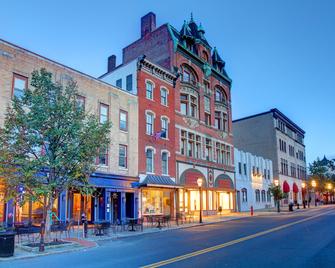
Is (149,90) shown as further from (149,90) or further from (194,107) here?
(194,107)

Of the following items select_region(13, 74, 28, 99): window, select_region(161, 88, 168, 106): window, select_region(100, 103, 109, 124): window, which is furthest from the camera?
select_region(161, 88, 168, 106): window

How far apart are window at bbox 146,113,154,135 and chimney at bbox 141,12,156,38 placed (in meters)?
12.6

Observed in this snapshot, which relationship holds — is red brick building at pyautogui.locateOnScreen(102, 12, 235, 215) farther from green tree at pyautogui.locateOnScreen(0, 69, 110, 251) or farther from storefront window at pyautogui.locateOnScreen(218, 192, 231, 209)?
green tree at pyautogui.locateOnScreen(0, 69, 110, 251)

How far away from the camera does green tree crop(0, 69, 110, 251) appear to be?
Result: 14836 mm

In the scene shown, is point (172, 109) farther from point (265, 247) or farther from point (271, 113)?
point (271, 113)

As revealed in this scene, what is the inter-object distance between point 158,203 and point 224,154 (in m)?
15.1

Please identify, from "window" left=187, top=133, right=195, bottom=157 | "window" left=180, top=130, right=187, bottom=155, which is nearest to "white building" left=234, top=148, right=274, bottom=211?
"window" left=187, top=133, right=195, bottom=157

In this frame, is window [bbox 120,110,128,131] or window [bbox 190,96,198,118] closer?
window [bbox 120,110,128,131]

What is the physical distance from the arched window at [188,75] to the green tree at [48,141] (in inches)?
885

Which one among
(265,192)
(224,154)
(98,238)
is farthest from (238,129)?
(98,238)

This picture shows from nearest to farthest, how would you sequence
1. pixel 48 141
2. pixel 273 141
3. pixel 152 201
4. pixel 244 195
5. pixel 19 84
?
pixel 48 141, pixel 19 84, pixel 152 201, pixel 244 195, pixel 273 141

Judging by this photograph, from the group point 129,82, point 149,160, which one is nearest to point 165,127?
point 149,160

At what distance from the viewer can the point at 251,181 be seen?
4950 cm

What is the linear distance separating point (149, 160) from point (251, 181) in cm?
2370
